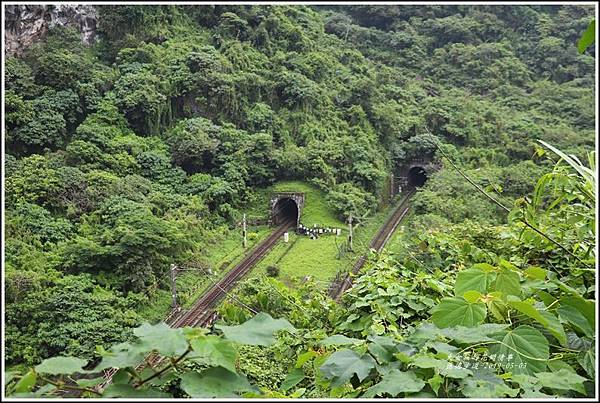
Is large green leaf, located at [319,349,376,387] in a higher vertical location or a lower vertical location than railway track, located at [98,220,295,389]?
higher

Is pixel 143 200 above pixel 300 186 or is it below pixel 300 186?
above

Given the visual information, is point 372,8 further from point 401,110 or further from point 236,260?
point 236,260

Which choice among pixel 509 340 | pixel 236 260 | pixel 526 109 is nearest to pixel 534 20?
pixel 526 109

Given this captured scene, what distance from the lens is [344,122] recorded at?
755 inches

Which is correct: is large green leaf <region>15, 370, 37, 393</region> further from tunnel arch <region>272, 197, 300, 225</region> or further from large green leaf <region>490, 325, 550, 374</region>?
tunnel arch <region>272, 197, 300, 225</region>

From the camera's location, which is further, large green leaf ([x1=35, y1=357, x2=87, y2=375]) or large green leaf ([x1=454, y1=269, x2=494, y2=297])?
large green leaf ([x1=454, y1=269, x2=494, y2=297])

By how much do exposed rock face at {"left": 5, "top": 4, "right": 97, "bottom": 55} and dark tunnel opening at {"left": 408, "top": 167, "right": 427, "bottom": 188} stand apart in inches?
516

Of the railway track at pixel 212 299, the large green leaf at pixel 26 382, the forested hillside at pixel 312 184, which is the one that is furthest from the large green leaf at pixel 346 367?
the railway track at pixel 212 299

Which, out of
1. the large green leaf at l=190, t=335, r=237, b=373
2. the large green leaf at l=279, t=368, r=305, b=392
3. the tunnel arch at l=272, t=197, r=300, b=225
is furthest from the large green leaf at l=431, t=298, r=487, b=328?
the tunnel arch at l=272, t=197, r=300, b=225

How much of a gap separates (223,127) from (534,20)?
2152cm

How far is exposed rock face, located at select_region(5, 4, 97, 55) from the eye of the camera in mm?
14406

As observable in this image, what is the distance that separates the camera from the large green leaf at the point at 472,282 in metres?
1.42

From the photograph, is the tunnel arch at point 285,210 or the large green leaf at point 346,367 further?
the tunnel arch at point 285,210

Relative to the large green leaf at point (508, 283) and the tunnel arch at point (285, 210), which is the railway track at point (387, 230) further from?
the large green leaf at point (508, 283)
